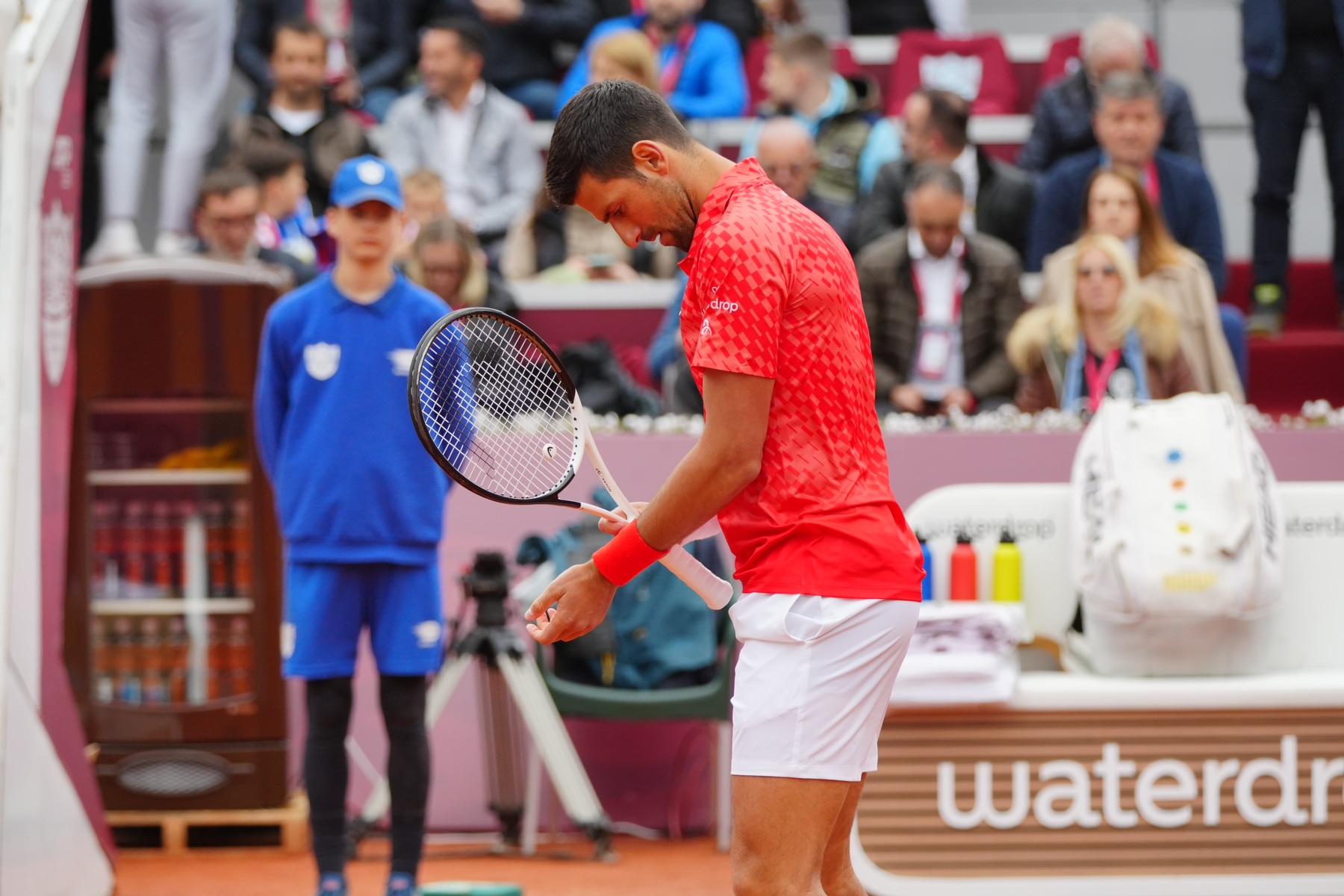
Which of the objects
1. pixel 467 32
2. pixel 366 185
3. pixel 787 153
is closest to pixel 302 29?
pixel 467 32

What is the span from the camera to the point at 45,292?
174 inches

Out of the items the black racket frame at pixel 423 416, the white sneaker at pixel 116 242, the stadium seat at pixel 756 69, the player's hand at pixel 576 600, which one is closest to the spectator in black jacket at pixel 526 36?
the stadium seat at pixel 756 69

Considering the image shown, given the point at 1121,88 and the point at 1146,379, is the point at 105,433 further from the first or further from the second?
the point at 1121,88

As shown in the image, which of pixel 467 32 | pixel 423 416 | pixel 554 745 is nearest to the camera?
pixel 423 416

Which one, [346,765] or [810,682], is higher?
[810,682]

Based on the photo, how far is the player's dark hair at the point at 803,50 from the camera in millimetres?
7344

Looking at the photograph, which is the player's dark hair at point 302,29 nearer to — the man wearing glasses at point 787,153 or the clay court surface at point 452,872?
the man wearing glasses at point 787,153

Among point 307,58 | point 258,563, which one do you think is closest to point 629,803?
point 258,563

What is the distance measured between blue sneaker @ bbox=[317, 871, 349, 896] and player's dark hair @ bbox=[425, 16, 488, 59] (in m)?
4.51

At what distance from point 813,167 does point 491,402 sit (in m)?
3.70

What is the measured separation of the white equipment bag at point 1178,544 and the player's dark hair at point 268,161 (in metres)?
3.87

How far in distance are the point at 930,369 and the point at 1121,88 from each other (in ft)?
5.14

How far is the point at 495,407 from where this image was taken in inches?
116

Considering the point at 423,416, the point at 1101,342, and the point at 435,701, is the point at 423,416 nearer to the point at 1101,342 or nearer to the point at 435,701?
the point at 435,701
